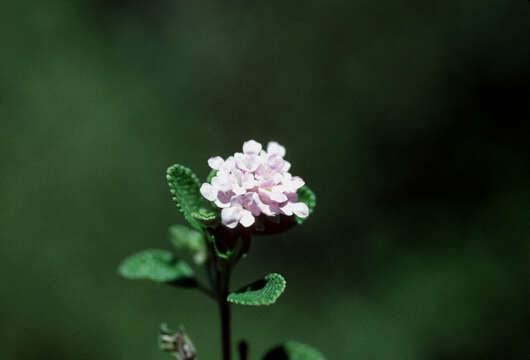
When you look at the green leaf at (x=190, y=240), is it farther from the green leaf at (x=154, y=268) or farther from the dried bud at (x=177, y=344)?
the dried bud at (x=177, y=344)

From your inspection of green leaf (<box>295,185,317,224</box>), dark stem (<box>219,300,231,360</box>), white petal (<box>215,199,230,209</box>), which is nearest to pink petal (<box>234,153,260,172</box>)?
white petal (<box>215,199,230,209</box>)

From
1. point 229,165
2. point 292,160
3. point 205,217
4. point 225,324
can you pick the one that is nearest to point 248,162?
point 229,165

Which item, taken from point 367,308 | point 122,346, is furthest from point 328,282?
point 122,346

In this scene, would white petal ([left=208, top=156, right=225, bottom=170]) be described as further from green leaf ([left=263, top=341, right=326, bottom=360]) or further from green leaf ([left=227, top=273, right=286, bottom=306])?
green leaf ([left=263, top=341, right=326, bottom=360])

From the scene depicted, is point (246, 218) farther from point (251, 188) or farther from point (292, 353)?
point (292, 353)

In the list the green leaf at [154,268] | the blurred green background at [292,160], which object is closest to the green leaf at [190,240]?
the green leaf at [154,268]

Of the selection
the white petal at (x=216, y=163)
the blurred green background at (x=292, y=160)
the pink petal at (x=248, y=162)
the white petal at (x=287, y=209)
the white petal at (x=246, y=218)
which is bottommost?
the white petal at (x=246, y=218)

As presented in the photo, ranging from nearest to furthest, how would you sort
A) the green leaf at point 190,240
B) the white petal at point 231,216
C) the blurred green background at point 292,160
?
the white petal at point 231,216 → the green leaf at point 190,240 → the blurred green background at point 292,160

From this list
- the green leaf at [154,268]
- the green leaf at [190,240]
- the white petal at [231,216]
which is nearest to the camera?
the white petal at [231,216]
